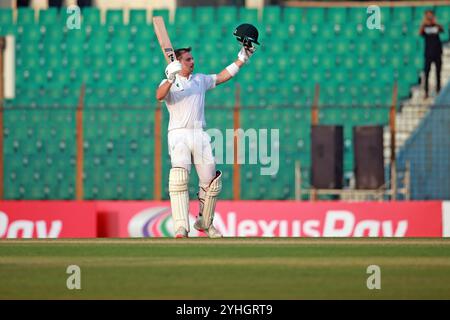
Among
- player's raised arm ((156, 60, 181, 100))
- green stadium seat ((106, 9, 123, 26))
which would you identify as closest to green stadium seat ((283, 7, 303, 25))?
green stadium seat ((106, 9, 123, 26))

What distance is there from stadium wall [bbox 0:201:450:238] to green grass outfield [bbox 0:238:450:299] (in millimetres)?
5881

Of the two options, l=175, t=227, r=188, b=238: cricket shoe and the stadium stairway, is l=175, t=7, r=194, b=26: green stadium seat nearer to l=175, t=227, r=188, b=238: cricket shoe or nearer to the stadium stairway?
the stadium stairway

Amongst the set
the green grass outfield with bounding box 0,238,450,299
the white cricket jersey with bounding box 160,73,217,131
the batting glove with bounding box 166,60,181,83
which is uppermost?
the batting glove with bounding box 166,60,181,83

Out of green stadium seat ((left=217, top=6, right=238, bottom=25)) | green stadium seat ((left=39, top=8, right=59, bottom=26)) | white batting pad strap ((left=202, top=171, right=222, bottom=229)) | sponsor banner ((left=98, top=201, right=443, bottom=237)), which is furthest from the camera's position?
green stadium seat ((left=39, top=8, right=59, bottom=26))

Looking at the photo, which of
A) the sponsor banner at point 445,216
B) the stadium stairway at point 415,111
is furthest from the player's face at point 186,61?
the stadium stairway at point 415,111

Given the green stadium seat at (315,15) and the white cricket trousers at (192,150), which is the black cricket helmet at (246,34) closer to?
the white cricket trousers at (192,150)

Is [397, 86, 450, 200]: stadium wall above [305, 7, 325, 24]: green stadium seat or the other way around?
the other way around

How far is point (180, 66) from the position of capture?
43.3 ft

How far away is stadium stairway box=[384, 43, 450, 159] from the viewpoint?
24422mm

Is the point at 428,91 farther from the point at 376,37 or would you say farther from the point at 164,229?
the point at 164,229

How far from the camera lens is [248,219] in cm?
1897

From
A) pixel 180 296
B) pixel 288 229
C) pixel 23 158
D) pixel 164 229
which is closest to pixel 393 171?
pixel 288 229

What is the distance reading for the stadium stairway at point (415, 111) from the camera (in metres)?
24.4

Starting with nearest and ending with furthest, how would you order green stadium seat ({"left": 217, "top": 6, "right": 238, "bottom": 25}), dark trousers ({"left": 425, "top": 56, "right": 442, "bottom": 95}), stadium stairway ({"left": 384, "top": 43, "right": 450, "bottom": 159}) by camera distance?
1. stadium stairway ({"left": 384, "top": 43, "right": 450, "bottom": 159})
2. dark trousers ({"left": 425, "top": 56, "right": 442, "bottom": 95})
3. green stadium seat ({"left": 217, "top": 6, "right": 238, "bottom": 25})
